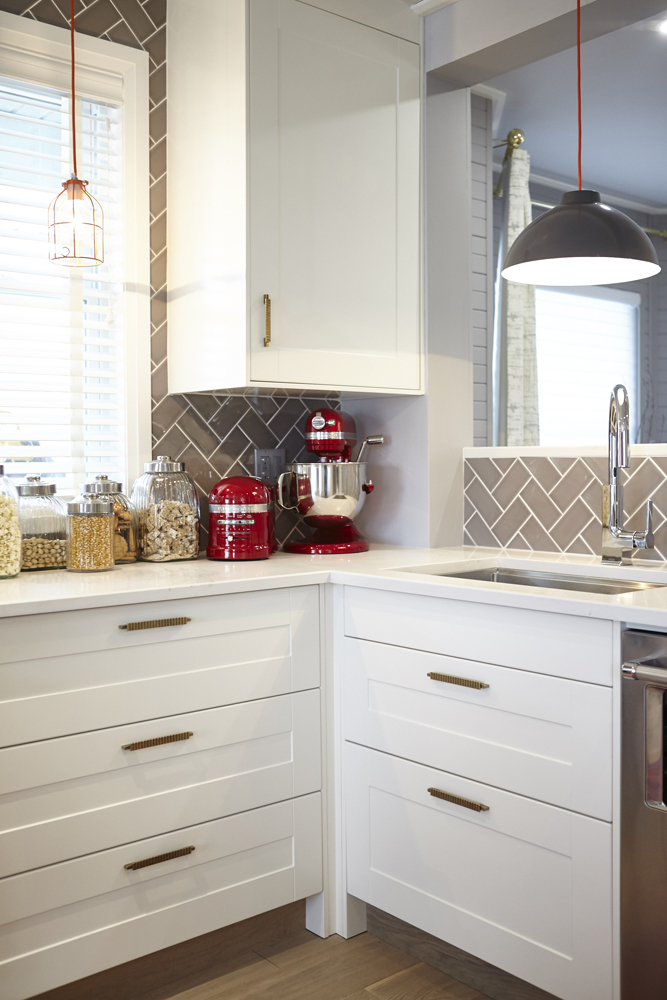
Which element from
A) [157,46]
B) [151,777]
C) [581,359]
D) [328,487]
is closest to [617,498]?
[328,487]

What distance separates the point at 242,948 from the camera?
195 cm

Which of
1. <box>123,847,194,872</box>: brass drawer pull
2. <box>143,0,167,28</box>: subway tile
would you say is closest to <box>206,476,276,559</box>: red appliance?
<box>123,847,194,872</box>: brass drawer pull

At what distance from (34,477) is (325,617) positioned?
2.54ft

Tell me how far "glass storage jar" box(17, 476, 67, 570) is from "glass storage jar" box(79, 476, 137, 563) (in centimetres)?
10

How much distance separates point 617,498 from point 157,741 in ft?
3.95

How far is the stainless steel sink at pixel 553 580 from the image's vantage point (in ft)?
6.41

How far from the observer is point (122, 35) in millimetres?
2283

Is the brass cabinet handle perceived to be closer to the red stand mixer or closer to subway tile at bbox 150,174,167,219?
the red stand mixer

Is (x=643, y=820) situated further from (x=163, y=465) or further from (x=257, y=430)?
(x=257, y=430)

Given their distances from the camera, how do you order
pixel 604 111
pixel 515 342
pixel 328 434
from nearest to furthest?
1. pixel 328 434
2. pixel 515 342
3. pixel 604 111

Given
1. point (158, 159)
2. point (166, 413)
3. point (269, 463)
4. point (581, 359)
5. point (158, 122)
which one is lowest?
point (269, 463)

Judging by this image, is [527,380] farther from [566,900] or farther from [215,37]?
[566,900]

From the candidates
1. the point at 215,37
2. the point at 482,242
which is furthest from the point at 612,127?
the point at 215,37

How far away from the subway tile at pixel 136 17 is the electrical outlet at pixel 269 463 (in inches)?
46.7
